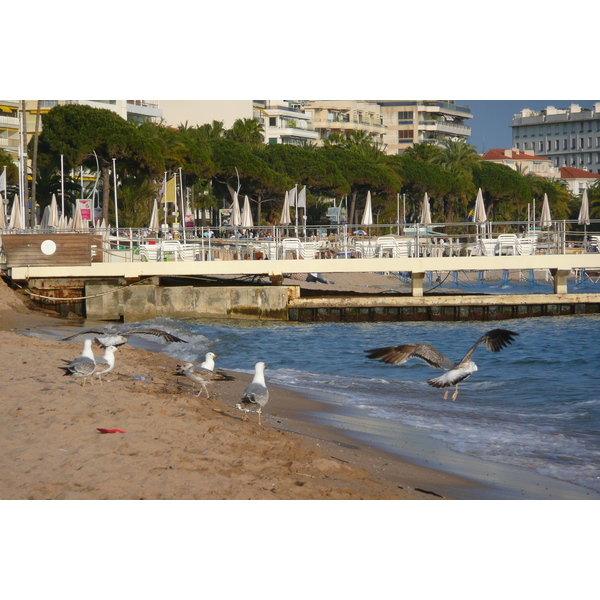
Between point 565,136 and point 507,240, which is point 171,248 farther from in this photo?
point 565,136

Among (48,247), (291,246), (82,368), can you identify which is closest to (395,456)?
(82,368)

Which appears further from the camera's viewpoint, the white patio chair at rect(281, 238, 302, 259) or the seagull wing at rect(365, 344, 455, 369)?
the white patio chair at rect(281, 238, 302, 259)

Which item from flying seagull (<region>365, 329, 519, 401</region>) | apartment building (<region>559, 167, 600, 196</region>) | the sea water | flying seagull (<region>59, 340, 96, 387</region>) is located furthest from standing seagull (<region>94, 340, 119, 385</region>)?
apartment building (<region>559, 167, 600, 196</region>)

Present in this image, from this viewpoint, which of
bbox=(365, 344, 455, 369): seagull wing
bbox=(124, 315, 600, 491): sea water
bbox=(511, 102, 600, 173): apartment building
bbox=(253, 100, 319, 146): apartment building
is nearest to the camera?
bbox=(365, 344, 455, 369): seagull wing

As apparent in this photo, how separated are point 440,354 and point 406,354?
0.87 m

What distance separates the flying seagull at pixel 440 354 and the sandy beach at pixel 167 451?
3.75ft

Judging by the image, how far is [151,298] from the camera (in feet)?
87.4

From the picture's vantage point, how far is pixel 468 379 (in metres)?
17.3

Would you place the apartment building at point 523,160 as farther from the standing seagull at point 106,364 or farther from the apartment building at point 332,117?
the standing seagull at point 106,364

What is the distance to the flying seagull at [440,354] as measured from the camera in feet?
34.7

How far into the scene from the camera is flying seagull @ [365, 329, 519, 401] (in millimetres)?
10570

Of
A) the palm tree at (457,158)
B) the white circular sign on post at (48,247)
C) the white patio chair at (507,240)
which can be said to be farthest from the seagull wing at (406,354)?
the palm tree at (457,158)

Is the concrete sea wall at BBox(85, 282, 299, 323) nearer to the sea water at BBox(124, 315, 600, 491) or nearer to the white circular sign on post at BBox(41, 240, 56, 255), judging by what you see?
the sea water at BBox(124, 315, 600, 491)
